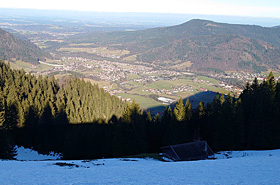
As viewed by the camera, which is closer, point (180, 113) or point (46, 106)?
point (180, 113)

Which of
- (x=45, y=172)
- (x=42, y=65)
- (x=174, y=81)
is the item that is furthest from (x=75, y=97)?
(x=42, y=65)

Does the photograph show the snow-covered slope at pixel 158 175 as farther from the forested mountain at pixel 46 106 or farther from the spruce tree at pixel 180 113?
the forested mountain at pixel 46 106

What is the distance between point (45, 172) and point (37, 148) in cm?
2625

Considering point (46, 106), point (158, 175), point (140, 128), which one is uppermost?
point (158, 175)

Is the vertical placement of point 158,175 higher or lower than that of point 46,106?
higher

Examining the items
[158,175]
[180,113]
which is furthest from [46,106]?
[158,175]

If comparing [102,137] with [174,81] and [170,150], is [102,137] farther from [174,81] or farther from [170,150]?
[174,81]

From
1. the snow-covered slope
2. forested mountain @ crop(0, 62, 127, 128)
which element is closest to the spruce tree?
forested mountain @ crop(0, 62, 127, 128)

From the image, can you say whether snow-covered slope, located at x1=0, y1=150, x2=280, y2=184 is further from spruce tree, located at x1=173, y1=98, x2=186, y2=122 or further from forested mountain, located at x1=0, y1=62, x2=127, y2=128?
forested mountain, located at x1=0, y1=62, x2=127, y2=128

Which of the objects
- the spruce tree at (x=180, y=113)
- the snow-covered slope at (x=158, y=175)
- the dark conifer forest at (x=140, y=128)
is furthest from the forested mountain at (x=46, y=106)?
the snow-covered slope at (x=158, y=175)

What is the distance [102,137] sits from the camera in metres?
39.1

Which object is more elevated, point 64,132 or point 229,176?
point 229,176

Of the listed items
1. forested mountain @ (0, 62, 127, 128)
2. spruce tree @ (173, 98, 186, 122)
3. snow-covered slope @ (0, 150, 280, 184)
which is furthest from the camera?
forested mountain @ (0, 62, 127, 128)

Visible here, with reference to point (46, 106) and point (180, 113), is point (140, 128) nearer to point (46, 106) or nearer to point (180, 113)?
point (180, 113)
